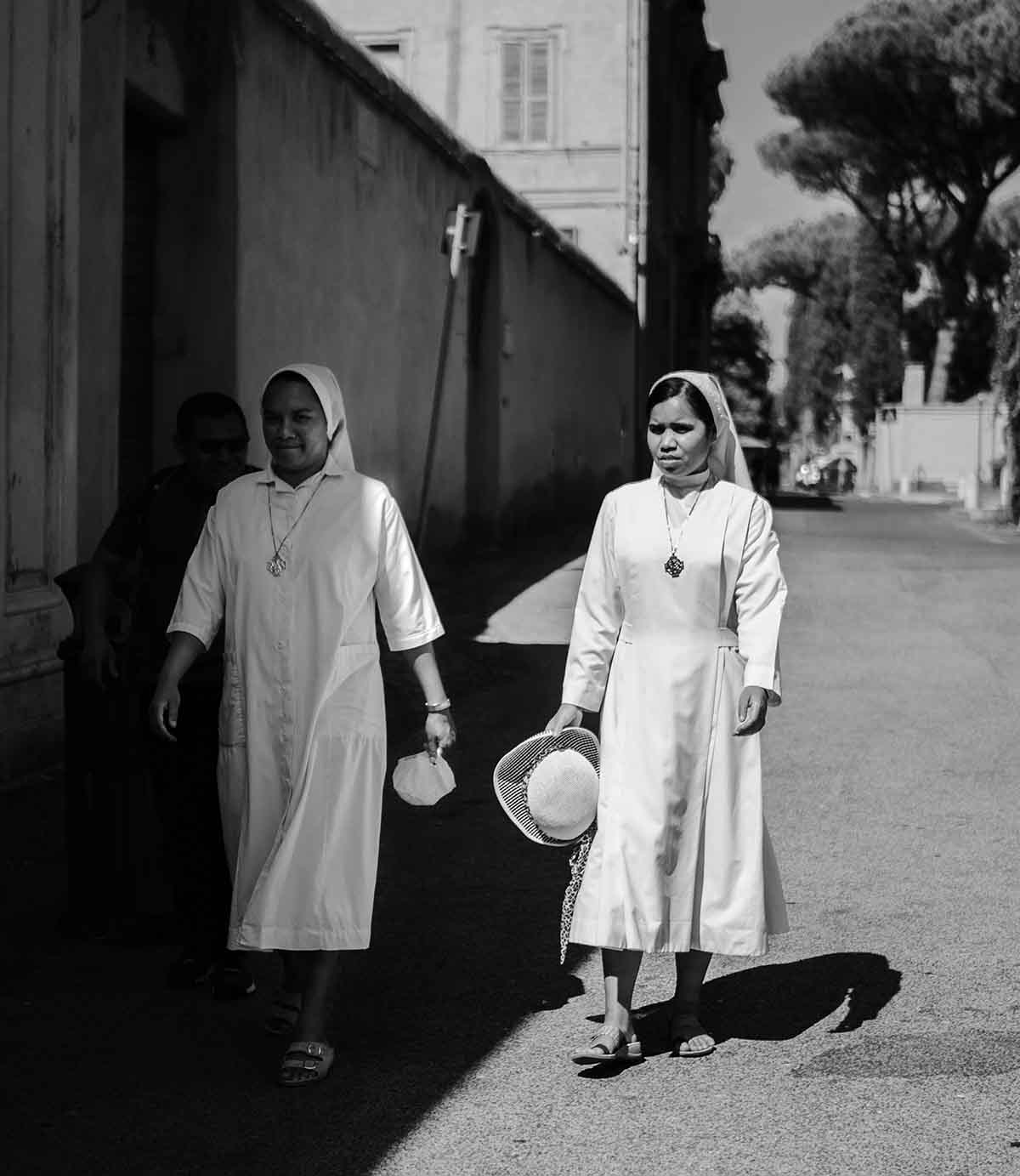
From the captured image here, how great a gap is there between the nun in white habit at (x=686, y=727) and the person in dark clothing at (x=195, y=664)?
99 centimetres

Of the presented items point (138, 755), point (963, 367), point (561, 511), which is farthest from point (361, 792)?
point (963, 367)

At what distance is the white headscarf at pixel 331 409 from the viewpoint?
433cm

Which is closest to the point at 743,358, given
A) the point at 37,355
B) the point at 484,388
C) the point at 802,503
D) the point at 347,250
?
the point at 802,503

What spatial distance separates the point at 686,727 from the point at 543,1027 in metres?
0.82

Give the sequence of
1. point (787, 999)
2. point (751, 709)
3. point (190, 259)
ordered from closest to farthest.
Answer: point (751, 709), point (787, 999), point (190, 259)

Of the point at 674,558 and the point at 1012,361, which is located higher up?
the point at 1012,361

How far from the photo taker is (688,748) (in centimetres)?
443

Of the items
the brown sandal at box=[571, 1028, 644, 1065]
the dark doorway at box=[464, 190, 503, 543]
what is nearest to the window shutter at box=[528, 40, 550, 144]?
the dark doorway at box=[464, 190, 503, 543]

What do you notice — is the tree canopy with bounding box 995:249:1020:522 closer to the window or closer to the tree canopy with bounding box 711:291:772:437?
the window

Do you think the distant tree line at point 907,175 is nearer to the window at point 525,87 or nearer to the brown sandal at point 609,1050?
the window at point 525,87

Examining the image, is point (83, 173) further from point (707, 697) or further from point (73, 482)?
point (707, 697)

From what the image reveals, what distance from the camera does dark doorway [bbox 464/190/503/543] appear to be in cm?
2003

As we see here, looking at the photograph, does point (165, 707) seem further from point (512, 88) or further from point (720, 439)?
point (512, 88)

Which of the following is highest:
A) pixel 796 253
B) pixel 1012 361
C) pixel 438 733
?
pixel 796 253
